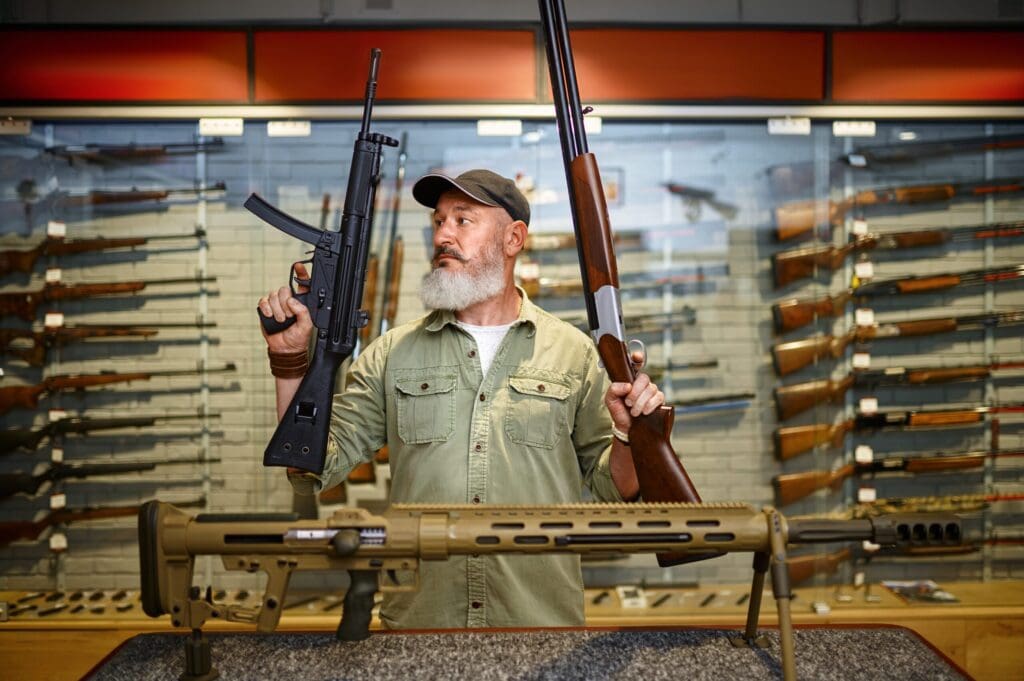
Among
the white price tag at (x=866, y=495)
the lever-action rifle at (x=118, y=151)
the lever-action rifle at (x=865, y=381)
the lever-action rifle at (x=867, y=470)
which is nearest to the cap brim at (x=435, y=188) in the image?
the lever-action rifle at (x=118, y=151)

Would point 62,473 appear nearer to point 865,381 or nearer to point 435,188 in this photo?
point 435,188

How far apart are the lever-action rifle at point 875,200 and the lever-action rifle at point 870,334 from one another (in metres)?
0.63

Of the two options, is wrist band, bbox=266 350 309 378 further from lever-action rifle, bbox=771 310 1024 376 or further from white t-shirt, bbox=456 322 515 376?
lever-action rifle, bbox=771 310 1024 376

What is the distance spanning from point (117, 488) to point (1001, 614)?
192 inches

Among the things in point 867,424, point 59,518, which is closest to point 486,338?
point 867,424

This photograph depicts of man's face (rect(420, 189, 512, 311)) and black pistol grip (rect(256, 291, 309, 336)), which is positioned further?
man's face (rect(420, 189, 512, 311))

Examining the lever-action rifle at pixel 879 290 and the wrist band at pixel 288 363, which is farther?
the lever-action rifle at pixel 879 290

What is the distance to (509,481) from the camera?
2.19 metres

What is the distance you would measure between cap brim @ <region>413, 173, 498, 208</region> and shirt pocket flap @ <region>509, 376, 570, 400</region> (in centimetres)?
56

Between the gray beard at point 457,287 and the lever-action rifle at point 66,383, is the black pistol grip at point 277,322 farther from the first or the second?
the lever-action rifle at point 66,383

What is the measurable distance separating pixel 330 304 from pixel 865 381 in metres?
3.42

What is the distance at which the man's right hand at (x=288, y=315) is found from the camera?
1860 millimetres

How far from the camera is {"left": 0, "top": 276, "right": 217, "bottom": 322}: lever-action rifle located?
4086 millimetres

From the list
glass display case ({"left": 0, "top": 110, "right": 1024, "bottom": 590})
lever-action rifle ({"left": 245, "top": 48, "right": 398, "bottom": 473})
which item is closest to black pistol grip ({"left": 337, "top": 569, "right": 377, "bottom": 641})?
lever-action rifle ({"left": 245, "top": 48, "right": 398, "bottom": 473})
